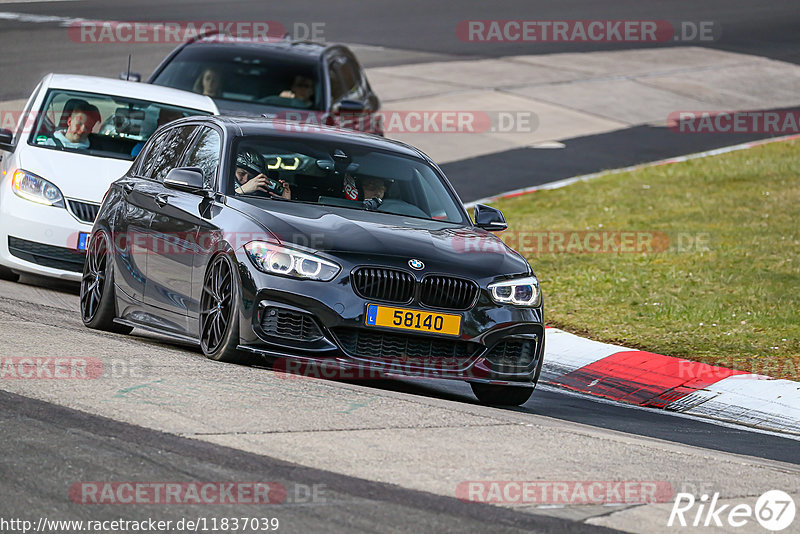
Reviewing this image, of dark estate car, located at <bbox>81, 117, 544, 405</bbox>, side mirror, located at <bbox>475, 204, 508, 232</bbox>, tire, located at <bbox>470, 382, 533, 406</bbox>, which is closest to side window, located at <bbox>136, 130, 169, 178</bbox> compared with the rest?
dark estate car, located at <bbox>81, 117, 544, 405</bbox>

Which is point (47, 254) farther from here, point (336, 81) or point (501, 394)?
point (336, 81)

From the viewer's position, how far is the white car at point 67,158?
39.4ft

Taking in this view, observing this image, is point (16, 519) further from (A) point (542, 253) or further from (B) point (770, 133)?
(B) point (770, 133)

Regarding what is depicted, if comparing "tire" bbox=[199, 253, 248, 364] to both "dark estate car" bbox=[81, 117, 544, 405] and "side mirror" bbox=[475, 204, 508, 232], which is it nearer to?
"dark estate car" bbox=[81, 117, 544, 405]

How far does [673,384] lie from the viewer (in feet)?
34.4

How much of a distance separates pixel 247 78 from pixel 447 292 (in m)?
8.88

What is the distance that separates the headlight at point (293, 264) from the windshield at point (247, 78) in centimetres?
825

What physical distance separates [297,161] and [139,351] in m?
1.66

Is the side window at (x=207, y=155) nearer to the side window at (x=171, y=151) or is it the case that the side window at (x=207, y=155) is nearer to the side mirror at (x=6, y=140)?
the side window at (x=171, y=151)

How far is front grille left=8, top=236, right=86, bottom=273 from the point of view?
1200cm

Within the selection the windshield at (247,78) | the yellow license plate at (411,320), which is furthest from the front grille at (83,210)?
the windshield at (247,78)

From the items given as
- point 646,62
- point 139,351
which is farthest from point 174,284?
point 646,62

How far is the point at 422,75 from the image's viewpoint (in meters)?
Result: 28.1

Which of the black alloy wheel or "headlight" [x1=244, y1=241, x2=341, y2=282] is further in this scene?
the black alloy wheel
